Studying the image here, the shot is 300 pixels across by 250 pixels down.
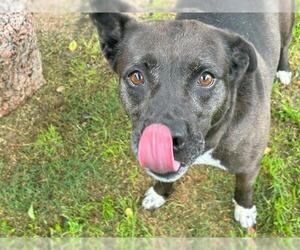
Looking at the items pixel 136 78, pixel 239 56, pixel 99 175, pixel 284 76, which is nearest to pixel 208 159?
pixel 239 56

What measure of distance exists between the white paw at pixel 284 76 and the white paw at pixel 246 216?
1.28 m

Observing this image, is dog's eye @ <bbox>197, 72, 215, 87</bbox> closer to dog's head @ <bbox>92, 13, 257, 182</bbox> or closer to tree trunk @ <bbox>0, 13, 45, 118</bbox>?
dog's head @ <bbox>92, 13, 257, 182</bbox>

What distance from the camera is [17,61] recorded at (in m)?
4.83

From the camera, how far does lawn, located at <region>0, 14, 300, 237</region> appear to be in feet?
15.3

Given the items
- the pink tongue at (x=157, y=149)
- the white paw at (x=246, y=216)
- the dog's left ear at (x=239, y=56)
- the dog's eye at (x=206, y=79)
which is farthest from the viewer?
the white paw at (x=246, y=216)

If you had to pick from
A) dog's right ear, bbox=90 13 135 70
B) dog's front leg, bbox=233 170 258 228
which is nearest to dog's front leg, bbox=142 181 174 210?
dog's front leg, bbox=233 170 258 228

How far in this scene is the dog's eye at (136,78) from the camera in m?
3.44

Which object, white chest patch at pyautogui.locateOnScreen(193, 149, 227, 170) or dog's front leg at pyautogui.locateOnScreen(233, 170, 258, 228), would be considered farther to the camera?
dog's front leg at pyautogui.locateOnScreen(233, 170, 258, 228)

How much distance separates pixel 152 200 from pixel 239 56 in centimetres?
152

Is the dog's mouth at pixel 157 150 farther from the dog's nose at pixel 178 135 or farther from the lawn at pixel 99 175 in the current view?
the lawn at pixel 99 175

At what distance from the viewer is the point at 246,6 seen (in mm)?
4371

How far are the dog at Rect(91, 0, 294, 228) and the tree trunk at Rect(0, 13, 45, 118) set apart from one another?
1.22 meters

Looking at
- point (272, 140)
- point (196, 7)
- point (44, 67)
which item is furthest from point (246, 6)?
point (44, 67)

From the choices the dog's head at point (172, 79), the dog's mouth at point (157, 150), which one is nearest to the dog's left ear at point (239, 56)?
the dog's head at point (172, 79)
